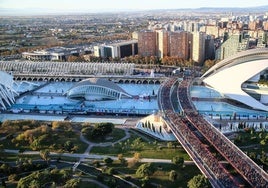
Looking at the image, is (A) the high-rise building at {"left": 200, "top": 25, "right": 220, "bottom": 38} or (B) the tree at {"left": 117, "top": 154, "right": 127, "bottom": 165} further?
(A) the high-rise building at {"left": 200, "top": 25, "right": 220, "bottom": 38}

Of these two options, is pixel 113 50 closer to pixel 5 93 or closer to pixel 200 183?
pixel 5 93

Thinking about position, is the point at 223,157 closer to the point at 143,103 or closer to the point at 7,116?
the point at 143,103

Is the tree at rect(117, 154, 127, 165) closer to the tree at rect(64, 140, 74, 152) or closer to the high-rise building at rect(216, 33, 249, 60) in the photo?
the tree at rect(64, 140, 74, 152)

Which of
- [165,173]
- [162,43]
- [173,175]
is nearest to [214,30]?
[162,43]

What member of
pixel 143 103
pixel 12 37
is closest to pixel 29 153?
pixel 143 103

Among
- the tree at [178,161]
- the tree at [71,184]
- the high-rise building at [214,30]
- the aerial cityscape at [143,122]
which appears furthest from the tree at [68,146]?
the high-rise building at [214,30]

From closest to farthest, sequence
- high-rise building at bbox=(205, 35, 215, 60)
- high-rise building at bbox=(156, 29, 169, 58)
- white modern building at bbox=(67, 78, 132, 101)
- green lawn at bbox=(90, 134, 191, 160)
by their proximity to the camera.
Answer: green lawn at bbox=(90, 134, 191, 160) < white modern building at bbox=(67, 78, 132, 101) < high-rise building at bbox=(205, 35, 215, 60) < high-rise building at bbox=(156, 29, 169, 58)

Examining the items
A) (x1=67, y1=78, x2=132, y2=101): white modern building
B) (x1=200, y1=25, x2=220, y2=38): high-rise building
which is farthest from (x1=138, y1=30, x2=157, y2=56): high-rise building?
(x1=67, y1=78, x2=132, y2=101): white modern building
